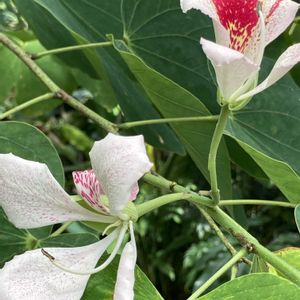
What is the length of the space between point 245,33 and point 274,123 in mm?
290

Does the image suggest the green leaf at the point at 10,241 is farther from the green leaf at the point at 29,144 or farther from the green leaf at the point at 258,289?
the green leaf at the point at 258,289

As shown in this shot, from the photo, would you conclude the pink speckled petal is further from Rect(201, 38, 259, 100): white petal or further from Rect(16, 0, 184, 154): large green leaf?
Rect(16, 0, 184, 154): large green leaf

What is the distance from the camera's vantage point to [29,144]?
660 millimetres

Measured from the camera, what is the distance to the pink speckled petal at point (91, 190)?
0.52 m

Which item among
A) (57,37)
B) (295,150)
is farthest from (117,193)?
(57,37)

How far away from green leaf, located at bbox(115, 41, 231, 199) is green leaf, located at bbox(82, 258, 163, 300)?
0.21 meters

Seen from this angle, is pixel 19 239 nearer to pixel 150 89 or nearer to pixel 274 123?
pixel 150 89

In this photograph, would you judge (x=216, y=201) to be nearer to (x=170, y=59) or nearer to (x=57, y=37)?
(x=170, y=59)

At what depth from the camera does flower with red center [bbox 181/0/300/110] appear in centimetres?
48

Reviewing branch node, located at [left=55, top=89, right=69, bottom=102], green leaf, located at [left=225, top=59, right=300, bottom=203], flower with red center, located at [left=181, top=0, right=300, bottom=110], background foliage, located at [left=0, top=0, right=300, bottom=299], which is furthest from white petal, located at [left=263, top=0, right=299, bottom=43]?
branch node, located at [left=55, top=89, right=69, bottom=102]

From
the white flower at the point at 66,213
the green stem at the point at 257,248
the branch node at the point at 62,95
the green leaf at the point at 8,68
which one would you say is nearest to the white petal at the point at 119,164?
the white flower at the point at 66,213

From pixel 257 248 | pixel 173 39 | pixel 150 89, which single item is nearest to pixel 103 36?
pixel 173 39

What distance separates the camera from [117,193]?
1.53ft

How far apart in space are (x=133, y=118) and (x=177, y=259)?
66.9 inches
